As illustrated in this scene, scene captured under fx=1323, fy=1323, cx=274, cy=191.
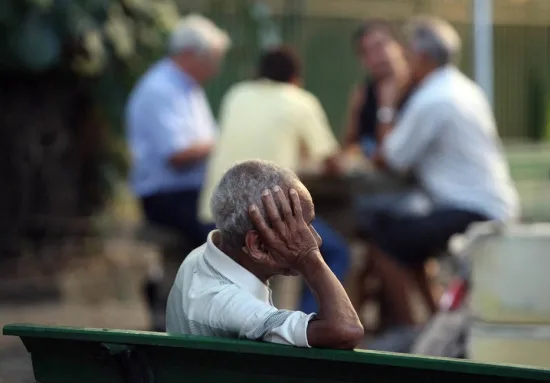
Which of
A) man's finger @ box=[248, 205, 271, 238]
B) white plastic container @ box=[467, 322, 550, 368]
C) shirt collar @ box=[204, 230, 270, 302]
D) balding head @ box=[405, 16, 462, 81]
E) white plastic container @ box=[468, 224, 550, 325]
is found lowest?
white plastic container @ box=[467, 322, 550, 368]

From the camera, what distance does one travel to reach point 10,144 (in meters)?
9.73

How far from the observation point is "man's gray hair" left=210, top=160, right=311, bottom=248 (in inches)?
111

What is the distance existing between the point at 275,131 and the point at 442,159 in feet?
2.91

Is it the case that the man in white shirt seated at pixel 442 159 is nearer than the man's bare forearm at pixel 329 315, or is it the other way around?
the man's bare forearm at pixel 329 315

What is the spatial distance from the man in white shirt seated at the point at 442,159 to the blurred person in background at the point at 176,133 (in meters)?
1.08

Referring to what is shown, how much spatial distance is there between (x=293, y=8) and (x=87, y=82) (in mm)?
2608

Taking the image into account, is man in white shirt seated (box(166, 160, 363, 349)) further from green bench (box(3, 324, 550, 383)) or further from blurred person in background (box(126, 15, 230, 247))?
blurred person in background (box(126, 15, 230, 247))

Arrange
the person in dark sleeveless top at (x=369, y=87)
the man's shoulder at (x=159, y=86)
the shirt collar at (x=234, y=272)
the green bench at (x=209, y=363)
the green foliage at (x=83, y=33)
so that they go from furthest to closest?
the green foliage at (x=83, y=33), the person in dark sleeveless top at (x=369, y=87), the man's shoulder at (x=159, y=86), the shirt collar at (x=234, y=272), the green bench at (x=209, y=363)

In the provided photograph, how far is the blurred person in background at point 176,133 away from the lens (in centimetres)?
737

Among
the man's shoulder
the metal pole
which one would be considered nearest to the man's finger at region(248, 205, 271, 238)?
the man's shoulder

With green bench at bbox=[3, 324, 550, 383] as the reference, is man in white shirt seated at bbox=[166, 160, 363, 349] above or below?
above

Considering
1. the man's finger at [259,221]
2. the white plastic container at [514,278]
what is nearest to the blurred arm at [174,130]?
the white plastic container at [514,278]

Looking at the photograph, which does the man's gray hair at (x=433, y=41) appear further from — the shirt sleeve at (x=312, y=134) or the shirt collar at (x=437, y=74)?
the shirt sleeve at (x=312, y=134)

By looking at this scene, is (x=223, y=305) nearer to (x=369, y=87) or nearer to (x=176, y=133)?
(x=176, y=133)
